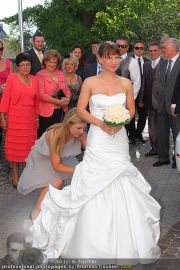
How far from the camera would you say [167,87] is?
313 inches

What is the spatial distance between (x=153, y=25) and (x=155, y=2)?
2.26 metres

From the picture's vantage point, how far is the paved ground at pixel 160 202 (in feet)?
15.7

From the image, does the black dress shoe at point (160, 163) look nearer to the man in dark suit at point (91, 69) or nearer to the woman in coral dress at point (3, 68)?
the man in dark suit at point (91, 69)

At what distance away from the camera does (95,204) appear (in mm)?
4520

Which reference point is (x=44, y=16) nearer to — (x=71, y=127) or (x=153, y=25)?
(x=153, y=25)

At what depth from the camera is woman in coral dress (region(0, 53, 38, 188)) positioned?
6734mm

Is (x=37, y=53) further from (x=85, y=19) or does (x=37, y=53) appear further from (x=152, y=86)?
(x=85, y=19)

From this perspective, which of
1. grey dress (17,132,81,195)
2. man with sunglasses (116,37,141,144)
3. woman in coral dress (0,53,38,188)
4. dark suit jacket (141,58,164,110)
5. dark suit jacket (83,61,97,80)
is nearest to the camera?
grey dress (17,132,81,195)

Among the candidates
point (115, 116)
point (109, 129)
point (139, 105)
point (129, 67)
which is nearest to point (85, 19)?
point (139, 105)

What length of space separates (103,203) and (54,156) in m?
0.82

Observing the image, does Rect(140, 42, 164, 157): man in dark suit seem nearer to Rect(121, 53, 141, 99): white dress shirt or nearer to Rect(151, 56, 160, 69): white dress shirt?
Rect(151, 56, 160, 69): white dress shirt

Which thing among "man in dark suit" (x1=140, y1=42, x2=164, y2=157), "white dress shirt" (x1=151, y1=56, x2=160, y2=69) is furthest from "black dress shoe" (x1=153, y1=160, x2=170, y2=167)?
"white dress shirt" (x1=151, y1=56, x2=160, y2=69)

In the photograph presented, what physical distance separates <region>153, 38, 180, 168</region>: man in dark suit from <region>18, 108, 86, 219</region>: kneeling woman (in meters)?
2.98

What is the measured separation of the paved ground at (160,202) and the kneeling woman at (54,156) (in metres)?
0.51
